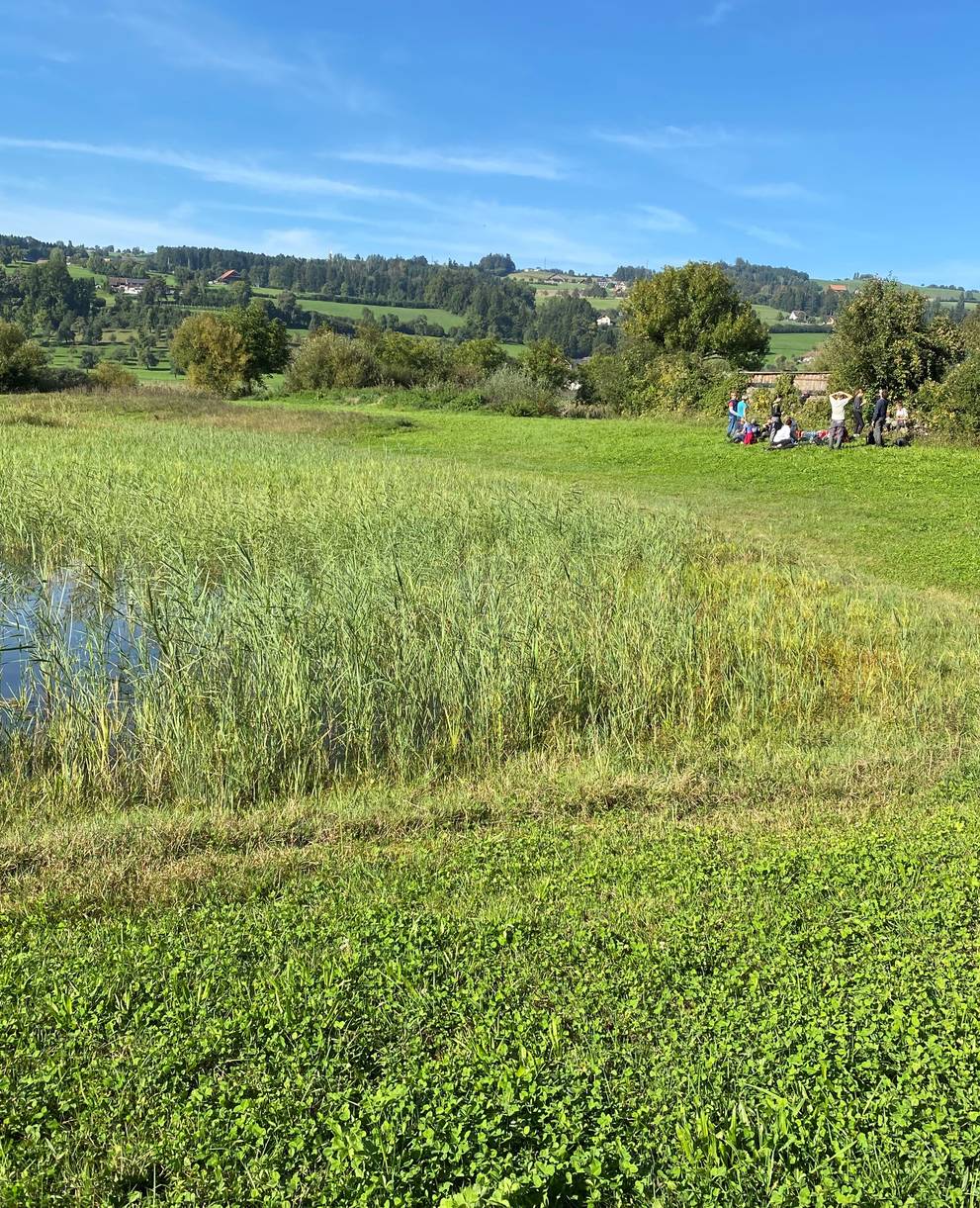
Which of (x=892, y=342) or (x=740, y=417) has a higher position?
(x=892, y=342)

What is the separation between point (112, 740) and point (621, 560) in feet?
17.9

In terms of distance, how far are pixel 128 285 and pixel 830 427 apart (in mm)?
126809

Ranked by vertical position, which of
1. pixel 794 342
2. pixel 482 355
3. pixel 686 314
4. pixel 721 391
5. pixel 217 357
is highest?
pixel 794 342

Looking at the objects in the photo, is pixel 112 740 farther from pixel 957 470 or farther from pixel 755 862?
pixel 957 470

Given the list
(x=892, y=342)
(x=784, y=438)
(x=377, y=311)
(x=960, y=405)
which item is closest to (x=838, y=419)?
(x=784, y=438)

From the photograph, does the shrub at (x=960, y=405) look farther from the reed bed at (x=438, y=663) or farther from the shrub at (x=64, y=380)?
the shrub at (x=64, y=380)

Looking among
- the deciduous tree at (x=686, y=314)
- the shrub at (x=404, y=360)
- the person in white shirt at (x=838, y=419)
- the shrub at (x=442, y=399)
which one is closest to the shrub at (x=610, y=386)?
the deciduous tree at (x=686, y=314)

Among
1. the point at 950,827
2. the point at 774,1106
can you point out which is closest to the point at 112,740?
the point at 774,1106

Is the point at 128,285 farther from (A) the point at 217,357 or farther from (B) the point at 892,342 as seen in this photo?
(B) the point at 892,342

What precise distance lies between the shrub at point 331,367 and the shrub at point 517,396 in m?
13.1

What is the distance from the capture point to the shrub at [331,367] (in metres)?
50.9

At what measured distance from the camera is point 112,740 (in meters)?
5.28

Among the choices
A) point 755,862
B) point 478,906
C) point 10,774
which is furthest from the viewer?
point 10,774

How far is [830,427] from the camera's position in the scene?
72.3ft
